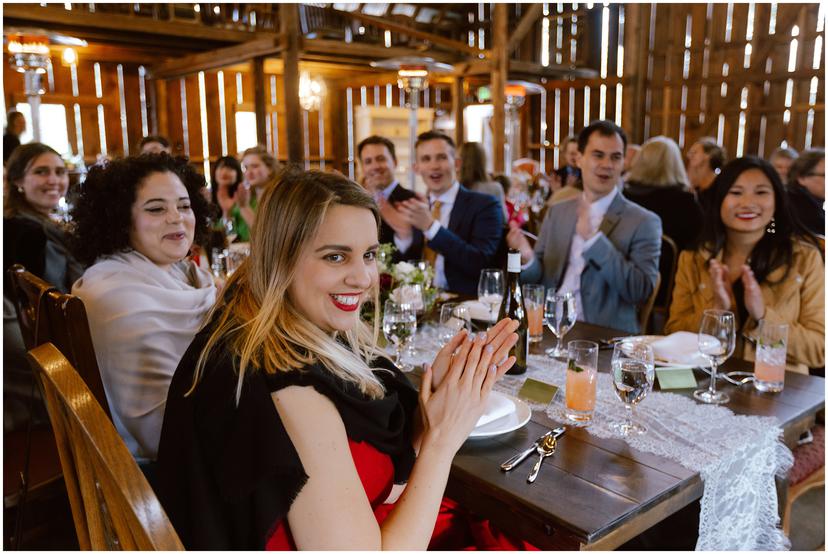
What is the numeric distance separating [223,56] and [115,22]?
49.7 inches

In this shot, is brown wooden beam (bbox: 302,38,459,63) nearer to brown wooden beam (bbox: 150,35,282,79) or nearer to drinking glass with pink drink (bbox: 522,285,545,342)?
brown wooden beam (bbox: 150,35,282,79)

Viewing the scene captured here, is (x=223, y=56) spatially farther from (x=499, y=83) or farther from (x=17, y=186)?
(x=17, y=186)

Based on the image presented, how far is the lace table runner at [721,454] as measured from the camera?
4.40ft

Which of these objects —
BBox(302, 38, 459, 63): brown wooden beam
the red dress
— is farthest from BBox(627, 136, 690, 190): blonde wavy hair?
BBox(302, 38, 459, 63): brown wooden beam

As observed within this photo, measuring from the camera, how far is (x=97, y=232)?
1.90m

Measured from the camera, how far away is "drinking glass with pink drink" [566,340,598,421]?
1522 mm

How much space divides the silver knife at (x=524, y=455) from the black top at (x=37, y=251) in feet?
7.15

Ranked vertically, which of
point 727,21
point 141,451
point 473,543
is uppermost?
point 727,21

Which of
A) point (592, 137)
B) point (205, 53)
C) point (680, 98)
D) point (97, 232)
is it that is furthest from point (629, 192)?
point (680, 98)

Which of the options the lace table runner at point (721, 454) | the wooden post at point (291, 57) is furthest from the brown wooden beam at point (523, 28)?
the lace table runner at point (721, 454)

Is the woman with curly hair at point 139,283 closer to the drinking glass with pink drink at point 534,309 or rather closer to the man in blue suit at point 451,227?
the drinking glass with pink drink at point 534,309

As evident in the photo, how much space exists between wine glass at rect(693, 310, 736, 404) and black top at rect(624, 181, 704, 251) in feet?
8.15

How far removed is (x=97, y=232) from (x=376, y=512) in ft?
3.95

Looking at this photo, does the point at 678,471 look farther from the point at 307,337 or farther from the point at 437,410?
the point at 307,337
